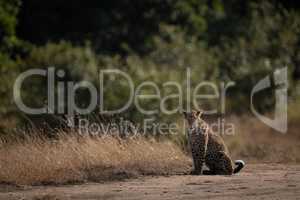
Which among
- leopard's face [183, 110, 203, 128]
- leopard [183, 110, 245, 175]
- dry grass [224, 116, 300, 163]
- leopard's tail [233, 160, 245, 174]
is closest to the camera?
leopard [183, 110, 245, 175]

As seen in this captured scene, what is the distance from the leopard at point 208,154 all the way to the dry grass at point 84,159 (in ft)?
1.86

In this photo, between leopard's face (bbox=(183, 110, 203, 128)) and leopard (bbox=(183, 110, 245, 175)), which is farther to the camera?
leopard's face (bbox=(183, 110, 203, 128))

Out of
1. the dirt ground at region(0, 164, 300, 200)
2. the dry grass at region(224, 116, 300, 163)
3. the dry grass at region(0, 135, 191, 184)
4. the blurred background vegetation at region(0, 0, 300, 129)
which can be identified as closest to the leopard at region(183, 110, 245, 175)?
the dirt ground at region(0, 164, 300, 200)

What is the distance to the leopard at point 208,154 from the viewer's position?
13.2m

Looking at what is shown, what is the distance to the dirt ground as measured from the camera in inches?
447

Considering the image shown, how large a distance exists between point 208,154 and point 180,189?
1.74 meters

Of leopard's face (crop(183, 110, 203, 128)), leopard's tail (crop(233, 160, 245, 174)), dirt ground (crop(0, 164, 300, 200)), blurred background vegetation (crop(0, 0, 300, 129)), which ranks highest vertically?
blurred background vegetation (crop(0, 0, 300, 129))

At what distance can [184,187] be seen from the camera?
11.9 metres

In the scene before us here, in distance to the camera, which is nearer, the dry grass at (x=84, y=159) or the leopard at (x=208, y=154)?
the dry grass at (x=84, y=159)

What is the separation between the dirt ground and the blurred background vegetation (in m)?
8.15

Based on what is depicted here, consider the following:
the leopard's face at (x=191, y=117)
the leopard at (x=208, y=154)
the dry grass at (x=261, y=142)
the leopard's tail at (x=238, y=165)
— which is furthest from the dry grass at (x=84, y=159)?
the dry grass at (x=261, y=142)

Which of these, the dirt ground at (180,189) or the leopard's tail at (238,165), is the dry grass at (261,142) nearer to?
the leopard's tail at (238,165)

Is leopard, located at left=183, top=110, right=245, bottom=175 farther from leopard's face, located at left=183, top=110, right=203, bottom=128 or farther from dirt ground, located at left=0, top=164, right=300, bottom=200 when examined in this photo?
dirt ground, located at left=0, top=164, right=300, bottom=200

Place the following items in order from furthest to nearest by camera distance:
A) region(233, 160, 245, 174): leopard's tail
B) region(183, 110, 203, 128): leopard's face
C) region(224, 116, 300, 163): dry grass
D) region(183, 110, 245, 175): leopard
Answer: region(224, 116, 300, 163): dry grass, region(183, 110, 203, 128): leopard's face, region(233, 160, 245, 174): leopard's tail, region(183, 110, 245, 175): leopard
